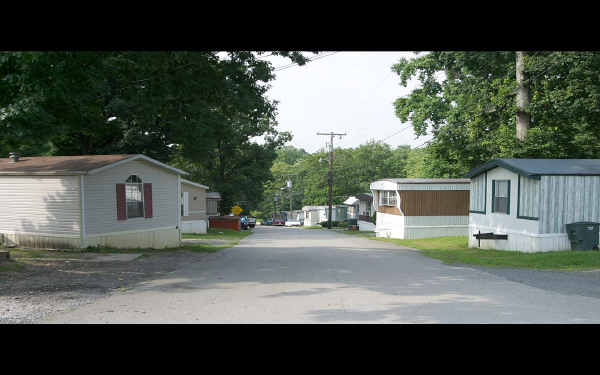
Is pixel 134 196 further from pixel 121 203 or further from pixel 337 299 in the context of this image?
pixel 337 299

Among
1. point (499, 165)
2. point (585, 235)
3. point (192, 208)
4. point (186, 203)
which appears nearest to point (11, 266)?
point (499, 165)

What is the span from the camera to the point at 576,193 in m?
14.0

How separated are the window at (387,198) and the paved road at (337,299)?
1603cm

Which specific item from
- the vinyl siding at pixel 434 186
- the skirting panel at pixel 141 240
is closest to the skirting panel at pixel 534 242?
the vinyl siding at pixel 434 186

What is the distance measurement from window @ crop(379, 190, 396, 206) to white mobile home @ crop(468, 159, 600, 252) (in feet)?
36.9

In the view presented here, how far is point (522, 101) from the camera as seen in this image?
73.7 ft

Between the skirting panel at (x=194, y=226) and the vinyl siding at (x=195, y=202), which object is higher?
the vinyl siding at (x=195, y=202)

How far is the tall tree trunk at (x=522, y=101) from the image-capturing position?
22.3 m

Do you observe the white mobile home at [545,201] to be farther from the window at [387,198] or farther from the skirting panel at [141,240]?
the skirting panel at [141,240]

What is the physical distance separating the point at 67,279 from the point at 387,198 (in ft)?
71.3

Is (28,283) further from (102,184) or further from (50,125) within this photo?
(102,184)

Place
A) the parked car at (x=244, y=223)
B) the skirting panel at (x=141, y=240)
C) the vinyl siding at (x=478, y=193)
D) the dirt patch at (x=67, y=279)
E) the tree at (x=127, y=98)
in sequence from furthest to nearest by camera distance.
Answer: the parked car at (x=244, y=223)
the vinyl siding at (x=478, y=193)
the skirting panel at (x=141, y=240)
the tree at (x=127, y=98)
the dirt patch at (x=67, y=279)

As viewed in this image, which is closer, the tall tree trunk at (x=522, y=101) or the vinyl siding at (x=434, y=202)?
the tall tree trunk at (x=522, y=101)

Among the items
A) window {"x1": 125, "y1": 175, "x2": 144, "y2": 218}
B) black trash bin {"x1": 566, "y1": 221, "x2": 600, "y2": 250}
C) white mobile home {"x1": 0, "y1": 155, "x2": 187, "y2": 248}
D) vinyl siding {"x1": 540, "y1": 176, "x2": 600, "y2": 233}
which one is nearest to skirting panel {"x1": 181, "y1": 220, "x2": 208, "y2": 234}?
window {"x1": 125, "y1": 175, "x2": 144, "y2": 218}
